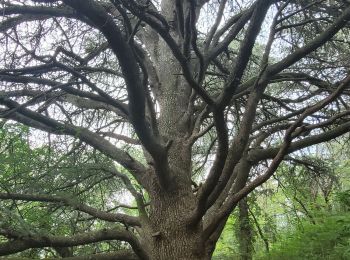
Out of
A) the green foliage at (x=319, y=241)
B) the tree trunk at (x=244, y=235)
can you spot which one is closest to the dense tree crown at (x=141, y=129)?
the green foliage at (x=319, y=241)

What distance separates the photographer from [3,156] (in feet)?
9.71

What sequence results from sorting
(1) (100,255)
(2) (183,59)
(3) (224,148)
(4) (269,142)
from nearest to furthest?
(2) (183,59) → (3) (224,148) → (1) (100,255) → (4) (269,142)

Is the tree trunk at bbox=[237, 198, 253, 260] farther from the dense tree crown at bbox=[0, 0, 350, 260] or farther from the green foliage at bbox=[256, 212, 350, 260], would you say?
the dense tree crown at bbox=[0, 0, 350, 260]

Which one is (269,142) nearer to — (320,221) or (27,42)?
(320,221)

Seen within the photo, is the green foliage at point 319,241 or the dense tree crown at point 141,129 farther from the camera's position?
the green foliage at point 319,241

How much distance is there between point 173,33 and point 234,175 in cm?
193

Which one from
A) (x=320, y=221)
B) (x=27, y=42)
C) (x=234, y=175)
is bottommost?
(x=320, y=221)

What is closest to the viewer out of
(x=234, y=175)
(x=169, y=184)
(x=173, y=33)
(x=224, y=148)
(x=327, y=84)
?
(x=224, y=148)

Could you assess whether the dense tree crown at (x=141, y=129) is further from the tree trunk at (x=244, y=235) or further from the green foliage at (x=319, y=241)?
the tree trunk at (x=244, y=235)

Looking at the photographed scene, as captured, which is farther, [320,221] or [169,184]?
[320,221]

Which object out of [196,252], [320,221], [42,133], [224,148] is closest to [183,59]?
[224,148]

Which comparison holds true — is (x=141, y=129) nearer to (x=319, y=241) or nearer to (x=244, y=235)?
(x=319, y=241)

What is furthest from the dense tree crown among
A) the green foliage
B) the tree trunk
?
the tree trunk

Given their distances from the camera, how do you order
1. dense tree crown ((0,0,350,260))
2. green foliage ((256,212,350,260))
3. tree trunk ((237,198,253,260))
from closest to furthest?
dense tree crown ((0,0,350,260))
green foliage ((256,212,350,260))
tree trunk ((237,198,253,260))
